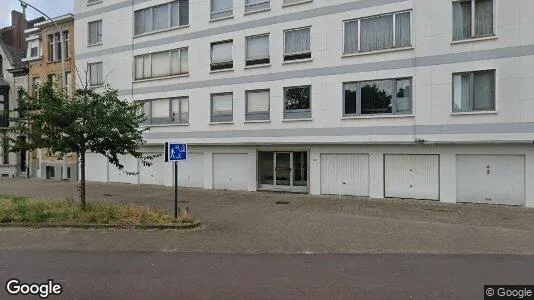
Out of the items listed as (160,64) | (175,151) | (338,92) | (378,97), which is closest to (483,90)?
(378,97)

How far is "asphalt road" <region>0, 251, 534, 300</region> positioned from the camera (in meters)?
5.28

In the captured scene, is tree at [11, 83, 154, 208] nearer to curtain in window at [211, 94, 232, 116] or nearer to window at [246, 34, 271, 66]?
curtain in window at [211, 94, 232, 116]

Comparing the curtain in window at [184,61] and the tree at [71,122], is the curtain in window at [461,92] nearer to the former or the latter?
the tree at [71,122]

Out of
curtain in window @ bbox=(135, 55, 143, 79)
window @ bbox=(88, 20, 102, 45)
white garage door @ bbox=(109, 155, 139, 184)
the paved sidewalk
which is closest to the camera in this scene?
the paved sidewalk

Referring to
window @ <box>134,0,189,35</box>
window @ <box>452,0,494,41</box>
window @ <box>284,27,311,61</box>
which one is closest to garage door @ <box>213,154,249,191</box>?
window @ <box>284,27,311,61</box>

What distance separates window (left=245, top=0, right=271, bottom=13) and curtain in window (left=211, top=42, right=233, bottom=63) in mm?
1942

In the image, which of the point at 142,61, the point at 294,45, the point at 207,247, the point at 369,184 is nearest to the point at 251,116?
the point at 294,45

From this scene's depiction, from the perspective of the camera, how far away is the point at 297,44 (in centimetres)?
1773

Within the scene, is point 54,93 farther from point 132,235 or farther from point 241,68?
point 241,68

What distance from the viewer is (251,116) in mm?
18844

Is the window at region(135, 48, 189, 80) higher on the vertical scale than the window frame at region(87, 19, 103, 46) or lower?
lower

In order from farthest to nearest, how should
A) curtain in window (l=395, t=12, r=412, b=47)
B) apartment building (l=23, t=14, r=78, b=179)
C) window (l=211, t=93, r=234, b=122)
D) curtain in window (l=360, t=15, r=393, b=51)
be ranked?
apartment building (l=23, t=14, r=78, b=179) < window (l=211, t=93, r=234, b=122) < curtain in window (l=360, t=15, r=393, b=51) < curtain in window (l=395, t=12, r=412, b=47)

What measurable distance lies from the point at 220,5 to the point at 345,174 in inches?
427

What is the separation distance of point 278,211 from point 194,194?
642 centimetres
